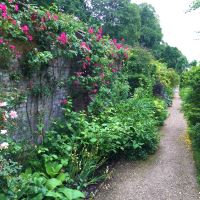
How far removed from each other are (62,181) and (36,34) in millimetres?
2636

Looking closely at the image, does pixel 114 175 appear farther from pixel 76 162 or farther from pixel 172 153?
pixel 172 153

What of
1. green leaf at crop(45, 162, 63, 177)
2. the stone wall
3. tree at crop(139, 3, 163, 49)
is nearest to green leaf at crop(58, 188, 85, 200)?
green leaf at crop(45, 162, 63, 177)

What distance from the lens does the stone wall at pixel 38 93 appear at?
15.7 ft

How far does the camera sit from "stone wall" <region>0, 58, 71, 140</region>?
4778 mm

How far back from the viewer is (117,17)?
30.0m

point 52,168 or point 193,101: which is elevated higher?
point 193,101

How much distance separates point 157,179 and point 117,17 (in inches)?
1052

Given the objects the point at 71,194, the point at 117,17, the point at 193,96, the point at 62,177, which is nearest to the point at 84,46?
the point at 62,177

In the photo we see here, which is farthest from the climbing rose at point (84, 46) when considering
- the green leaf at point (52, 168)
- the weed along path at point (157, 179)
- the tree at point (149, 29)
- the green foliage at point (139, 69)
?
the tree at point (149, 29)

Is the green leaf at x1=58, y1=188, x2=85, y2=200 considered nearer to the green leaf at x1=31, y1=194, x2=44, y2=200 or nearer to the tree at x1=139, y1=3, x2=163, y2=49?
the green leaf at x1=31, y1=194, x2=44, y2=200

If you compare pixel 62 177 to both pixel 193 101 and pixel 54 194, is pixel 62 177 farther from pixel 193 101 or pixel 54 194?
pixel 193 101

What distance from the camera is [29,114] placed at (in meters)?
5.18

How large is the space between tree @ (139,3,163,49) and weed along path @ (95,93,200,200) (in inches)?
1210

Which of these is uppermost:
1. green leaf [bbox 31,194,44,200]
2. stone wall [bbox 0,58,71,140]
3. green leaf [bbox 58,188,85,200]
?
stone wall [bbox 0,58,71,140]
